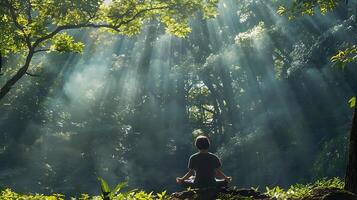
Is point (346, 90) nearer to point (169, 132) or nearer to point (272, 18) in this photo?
point (272, 18)

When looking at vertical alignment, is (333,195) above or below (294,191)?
below

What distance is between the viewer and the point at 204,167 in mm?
9586

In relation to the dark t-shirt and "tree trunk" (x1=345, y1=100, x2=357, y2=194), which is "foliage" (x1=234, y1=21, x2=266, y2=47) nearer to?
the dark t-shirt

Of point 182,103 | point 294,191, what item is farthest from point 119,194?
point 182,103

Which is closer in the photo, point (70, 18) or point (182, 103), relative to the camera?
point (70, 18)

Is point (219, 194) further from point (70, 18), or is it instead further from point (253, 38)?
point (253, 38)

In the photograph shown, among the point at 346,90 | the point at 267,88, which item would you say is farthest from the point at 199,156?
the point at 267,88

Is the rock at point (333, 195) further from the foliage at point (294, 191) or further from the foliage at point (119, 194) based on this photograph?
the foliage at point (119, 194)

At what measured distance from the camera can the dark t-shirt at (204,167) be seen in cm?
951

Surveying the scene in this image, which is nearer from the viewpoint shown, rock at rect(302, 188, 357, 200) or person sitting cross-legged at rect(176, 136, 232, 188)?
rock at rect(302, 188, 357, 200)

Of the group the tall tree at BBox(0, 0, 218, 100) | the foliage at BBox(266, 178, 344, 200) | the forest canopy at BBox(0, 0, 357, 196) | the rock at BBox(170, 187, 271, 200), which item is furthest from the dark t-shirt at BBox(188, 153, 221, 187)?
the forest canopy at BBox(0, 0, 357, 196)

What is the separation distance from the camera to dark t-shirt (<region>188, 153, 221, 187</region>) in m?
9.51

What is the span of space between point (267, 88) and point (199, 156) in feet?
104

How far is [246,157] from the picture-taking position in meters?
36.1
